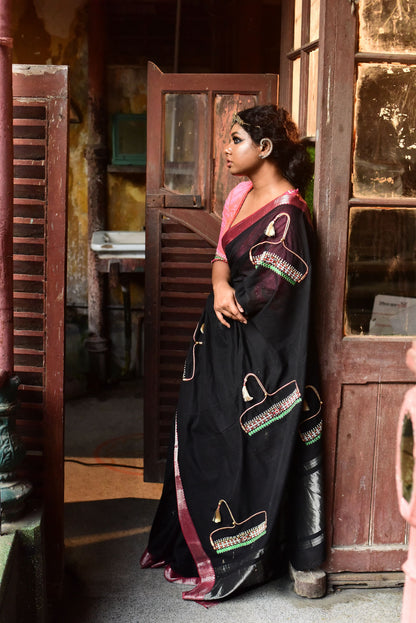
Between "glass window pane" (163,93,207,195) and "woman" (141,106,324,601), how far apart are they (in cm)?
86

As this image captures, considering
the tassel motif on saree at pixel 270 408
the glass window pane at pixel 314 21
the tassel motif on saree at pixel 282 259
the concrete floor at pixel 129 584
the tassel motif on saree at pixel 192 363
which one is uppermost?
the glass window pane at pixel 314 21

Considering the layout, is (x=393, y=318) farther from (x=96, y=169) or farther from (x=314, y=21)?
(x=96, y=169)

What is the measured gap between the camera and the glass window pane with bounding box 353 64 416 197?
240 cm

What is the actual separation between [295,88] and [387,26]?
2.18ft

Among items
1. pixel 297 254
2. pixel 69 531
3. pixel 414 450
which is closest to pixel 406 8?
pixel 297 254

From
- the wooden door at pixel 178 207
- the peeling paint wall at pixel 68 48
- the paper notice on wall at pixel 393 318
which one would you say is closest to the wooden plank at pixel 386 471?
the paper notice on wall at pixel 393 318

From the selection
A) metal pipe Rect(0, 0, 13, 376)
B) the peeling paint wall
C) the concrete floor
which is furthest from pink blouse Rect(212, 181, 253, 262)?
the peeling paint wall

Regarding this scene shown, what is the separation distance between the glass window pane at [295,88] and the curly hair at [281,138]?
0.41 meters

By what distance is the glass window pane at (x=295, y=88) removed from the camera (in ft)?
9.60

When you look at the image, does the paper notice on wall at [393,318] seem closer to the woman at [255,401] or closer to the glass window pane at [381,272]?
the glass window pane at [381,272]

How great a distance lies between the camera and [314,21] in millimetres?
2648

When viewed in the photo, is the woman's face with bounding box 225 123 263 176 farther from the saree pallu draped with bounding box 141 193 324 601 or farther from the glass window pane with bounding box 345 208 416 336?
the glass window pane with bounding box 345 208 416 336

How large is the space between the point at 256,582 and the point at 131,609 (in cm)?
48

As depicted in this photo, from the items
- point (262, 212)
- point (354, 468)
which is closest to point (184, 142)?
point (262, 212)
